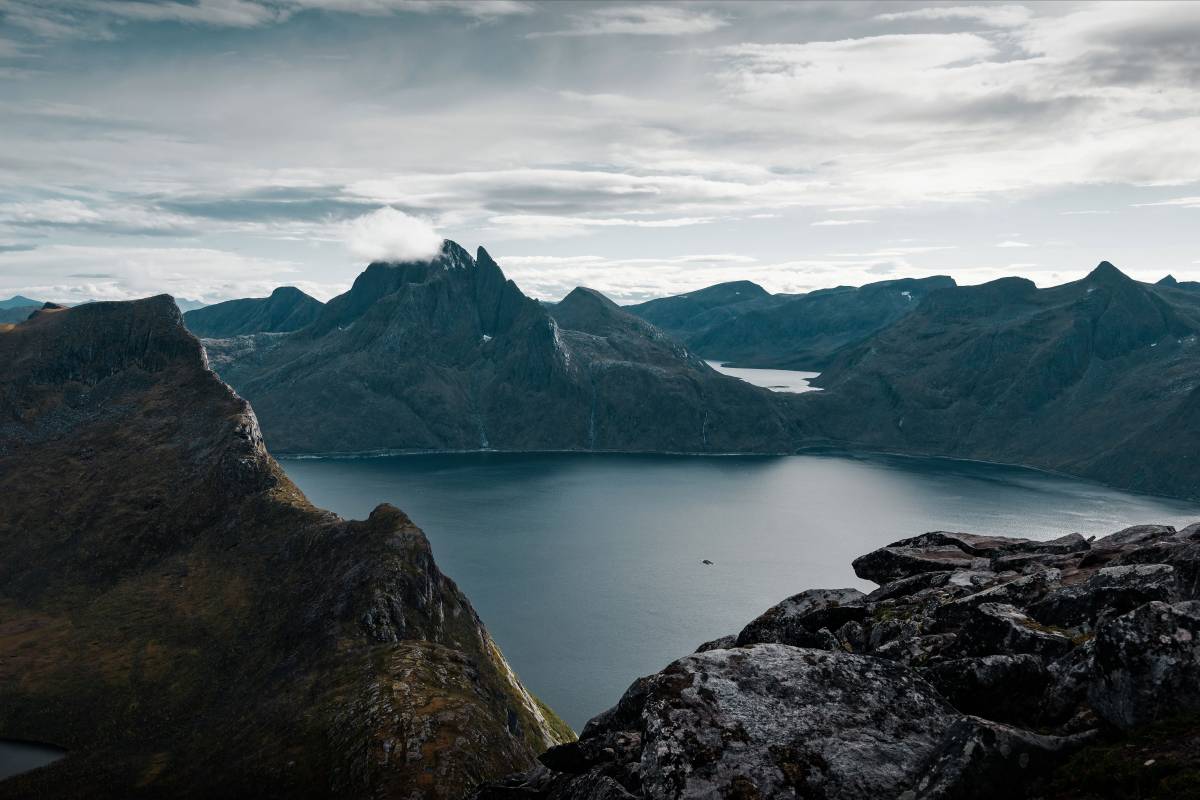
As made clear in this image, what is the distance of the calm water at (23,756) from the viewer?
136 meters

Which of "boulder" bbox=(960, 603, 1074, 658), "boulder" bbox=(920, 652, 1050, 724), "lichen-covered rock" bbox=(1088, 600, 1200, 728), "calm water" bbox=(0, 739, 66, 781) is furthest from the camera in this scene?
"calm water" bbox=(0, 739, 66, 781)

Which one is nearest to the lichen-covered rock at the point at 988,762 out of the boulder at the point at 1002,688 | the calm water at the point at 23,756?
the boulder at the point at 1002,688

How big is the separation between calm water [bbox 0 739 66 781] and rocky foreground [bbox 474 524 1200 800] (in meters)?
158

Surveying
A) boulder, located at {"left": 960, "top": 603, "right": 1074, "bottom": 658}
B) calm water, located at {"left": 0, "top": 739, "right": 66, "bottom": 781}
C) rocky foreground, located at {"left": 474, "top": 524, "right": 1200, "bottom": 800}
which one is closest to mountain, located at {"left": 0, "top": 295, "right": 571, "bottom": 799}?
calm water, located at {"left": 0, "top": 739, "right": 66, "bottom": 781}

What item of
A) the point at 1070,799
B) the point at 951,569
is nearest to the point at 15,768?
the point at 951,569

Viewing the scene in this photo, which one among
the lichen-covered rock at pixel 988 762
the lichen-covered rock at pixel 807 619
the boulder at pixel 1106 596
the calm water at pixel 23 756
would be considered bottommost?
the calm water at pixel 23 756

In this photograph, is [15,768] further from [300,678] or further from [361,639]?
[361,639]

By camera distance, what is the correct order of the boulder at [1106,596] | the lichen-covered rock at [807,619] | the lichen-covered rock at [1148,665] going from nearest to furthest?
the lichen-covered rock at [1148,665] → the boulder at [1106,596] → the lichen-covered rock at [807,619]

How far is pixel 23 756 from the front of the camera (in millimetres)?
141250

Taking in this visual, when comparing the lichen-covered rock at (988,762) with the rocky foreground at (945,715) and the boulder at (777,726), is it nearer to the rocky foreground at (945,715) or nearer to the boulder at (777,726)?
the rocky foreground at (945,715)

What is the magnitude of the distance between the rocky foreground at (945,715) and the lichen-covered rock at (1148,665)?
4 centimetres

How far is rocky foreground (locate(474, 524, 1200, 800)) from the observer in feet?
71.5

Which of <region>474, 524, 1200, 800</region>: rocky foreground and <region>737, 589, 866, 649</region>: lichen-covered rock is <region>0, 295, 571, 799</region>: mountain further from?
<region>474, 524, 1200, 800</region>: rocky foreground

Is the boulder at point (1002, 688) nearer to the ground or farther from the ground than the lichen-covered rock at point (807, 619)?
farther from the ground
